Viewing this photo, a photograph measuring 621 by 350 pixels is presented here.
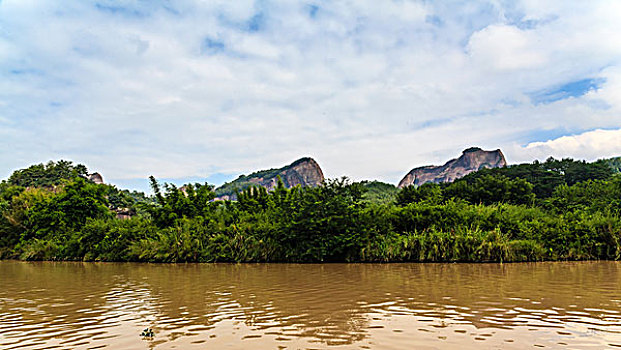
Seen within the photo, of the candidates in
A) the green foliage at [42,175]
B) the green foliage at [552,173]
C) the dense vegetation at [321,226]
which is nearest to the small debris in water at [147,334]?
the dense vegetation at [321,226]

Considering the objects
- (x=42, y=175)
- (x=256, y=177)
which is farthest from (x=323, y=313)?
(x=256, y=177)

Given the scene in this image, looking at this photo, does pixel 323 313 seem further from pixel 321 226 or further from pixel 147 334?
pixel 321 226

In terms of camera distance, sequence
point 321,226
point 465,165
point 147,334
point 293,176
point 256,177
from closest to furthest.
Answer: point 147,334 → point 321,226 → point 465,165 → point 293,176 → point 256,177

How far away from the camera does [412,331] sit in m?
4.85

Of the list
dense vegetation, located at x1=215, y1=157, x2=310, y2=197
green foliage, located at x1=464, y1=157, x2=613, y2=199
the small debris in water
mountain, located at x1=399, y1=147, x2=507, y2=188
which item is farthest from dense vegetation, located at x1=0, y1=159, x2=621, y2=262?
dense vegetation, located at x1=215, y1=157, x2=310, y2=197

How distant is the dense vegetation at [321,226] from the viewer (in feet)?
48.1

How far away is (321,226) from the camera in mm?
15719

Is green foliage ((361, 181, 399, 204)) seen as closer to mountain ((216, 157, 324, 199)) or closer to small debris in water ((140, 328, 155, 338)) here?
Answer: mountain ((216, 157, 324, 199))

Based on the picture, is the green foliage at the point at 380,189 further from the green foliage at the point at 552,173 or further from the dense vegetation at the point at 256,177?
the dense vegetation at the point at 256,177

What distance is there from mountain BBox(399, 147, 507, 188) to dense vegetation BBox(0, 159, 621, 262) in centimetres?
3972

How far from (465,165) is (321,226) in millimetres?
52886

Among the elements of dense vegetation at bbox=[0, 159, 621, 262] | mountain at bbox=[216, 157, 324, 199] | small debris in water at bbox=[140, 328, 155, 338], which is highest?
mountain at bbox=[216, 157, 324, 199]

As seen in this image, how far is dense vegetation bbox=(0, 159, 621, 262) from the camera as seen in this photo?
14.6 m

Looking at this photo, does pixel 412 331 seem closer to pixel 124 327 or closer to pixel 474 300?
pixel 474 300
